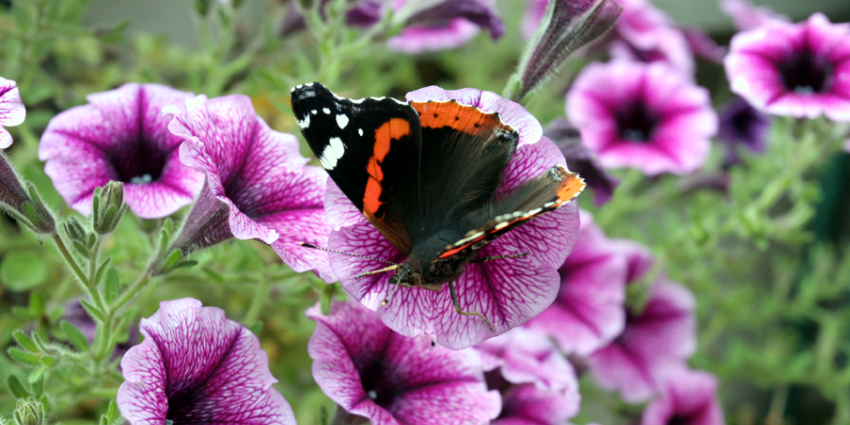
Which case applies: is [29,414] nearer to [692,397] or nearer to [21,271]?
[21,271]

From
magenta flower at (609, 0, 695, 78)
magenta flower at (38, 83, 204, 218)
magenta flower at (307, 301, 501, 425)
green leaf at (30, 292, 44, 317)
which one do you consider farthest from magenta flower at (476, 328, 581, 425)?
magenta flower at (609, 0, 695, 78)

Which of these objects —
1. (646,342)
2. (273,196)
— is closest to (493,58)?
(646,342)

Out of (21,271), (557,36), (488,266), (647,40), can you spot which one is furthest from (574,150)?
(21,271)

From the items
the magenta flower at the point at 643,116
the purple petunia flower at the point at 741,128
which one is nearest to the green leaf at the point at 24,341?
the magenta flower at the point at 643,116

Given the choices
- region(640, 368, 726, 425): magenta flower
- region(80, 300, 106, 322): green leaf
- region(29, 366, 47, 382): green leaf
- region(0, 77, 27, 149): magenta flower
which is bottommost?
region(640, 368, 726, 425): magenta flower

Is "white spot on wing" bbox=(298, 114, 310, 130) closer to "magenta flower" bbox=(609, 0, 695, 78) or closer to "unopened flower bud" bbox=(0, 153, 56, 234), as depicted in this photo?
"unopened flower bud" bbox=(0, 153, 56, 234)

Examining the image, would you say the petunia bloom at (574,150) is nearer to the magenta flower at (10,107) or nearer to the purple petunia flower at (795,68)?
the purple petunia flower at (795,68)
